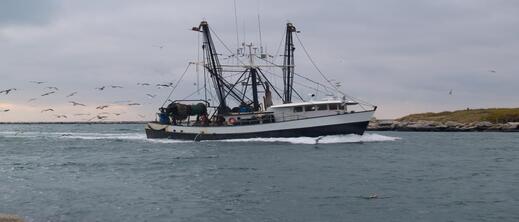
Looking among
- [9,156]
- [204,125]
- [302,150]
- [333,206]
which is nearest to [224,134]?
[204,125]

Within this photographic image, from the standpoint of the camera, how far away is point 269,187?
28641 mm

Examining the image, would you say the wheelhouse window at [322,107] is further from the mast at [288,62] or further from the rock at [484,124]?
the rock at [484,124]

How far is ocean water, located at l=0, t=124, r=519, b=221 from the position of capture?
2214cm

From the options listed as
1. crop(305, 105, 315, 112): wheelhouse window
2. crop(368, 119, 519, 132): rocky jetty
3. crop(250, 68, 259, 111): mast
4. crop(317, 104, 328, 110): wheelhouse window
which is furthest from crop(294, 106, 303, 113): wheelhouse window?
crop(368, 119, 519, 132): rocky jetty

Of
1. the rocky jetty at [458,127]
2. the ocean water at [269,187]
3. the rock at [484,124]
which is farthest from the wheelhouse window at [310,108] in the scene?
the rock at [484,124]

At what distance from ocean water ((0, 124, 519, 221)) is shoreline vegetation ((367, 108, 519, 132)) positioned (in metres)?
60.5

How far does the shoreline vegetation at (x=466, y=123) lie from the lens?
4150 inches

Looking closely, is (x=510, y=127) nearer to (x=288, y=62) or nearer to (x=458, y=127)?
(x=458, y=127)

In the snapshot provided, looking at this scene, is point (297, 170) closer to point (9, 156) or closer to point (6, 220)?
point (6, 220)

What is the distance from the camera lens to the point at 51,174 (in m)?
37.2

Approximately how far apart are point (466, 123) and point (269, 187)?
94.3m

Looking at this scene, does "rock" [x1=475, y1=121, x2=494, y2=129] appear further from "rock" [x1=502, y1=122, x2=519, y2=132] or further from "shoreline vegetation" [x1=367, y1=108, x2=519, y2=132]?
"rock" [x1=502, y1=122, x2=519, y2=132]

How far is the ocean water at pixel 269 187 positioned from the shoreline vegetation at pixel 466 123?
6050 cm

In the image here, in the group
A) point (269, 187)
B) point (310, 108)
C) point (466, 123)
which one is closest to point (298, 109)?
point (310, 108)
